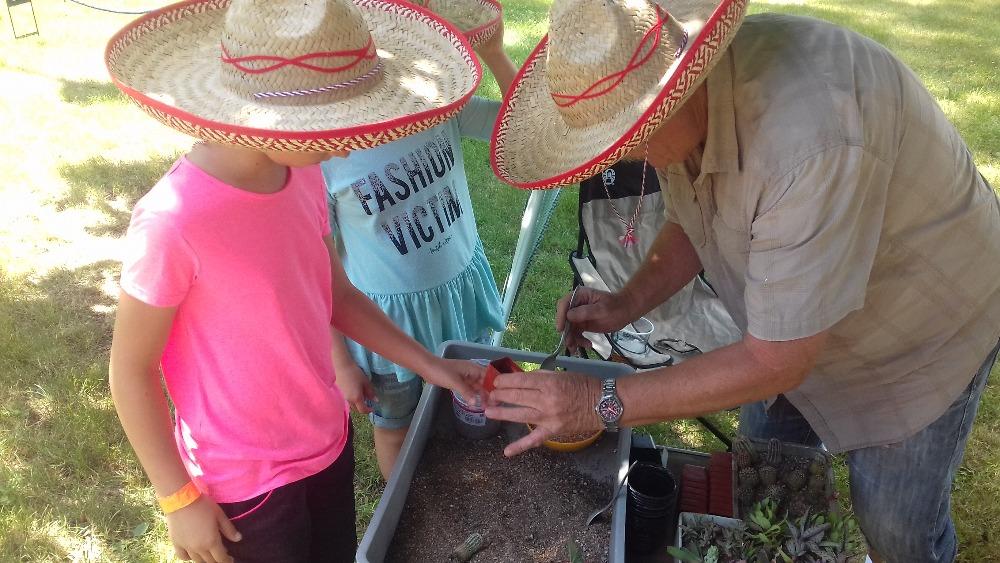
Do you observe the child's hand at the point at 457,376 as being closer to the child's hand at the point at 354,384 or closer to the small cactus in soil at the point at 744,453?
the child's hand at the point at 354,384

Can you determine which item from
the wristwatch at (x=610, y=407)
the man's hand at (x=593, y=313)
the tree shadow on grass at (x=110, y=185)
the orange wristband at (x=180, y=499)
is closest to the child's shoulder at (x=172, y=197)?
the orange wristband at (x=180, y=499)

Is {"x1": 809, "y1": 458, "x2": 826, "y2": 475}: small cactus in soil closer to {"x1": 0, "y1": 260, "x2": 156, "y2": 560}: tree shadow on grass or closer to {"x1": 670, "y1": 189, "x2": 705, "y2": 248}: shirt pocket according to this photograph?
{"x1": 670, "y1": 189, "x2": 705, "y2": 248}: shirt pocket

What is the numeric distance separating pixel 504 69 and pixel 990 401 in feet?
9.09

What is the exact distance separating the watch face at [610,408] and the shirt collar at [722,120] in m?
0.54

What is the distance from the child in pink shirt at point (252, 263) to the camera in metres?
1.27

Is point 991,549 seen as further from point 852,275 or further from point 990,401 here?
point 852,275

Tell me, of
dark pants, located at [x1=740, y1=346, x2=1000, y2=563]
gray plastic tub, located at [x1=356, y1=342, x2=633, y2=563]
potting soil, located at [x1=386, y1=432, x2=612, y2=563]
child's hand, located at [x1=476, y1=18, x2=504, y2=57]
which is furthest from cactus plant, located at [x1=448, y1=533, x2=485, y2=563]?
child's hand, located at [x1=476, y1=18, x2=504, y2=57]

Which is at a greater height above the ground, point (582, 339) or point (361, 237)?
point (361, 237)

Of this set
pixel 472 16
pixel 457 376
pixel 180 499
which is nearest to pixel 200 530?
pixel 180 499

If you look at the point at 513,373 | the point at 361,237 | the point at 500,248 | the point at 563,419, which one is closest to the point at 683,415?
the point at 563,419

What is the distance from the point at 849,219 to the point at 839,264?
0.08 meters

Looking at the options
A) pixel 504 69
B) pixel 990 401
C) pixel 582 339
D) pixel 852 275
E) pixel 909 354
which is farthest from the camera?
pixel 990 401

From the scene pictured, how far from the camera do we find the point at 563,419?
1.55 m

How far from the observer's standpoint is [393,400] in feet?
7.99
